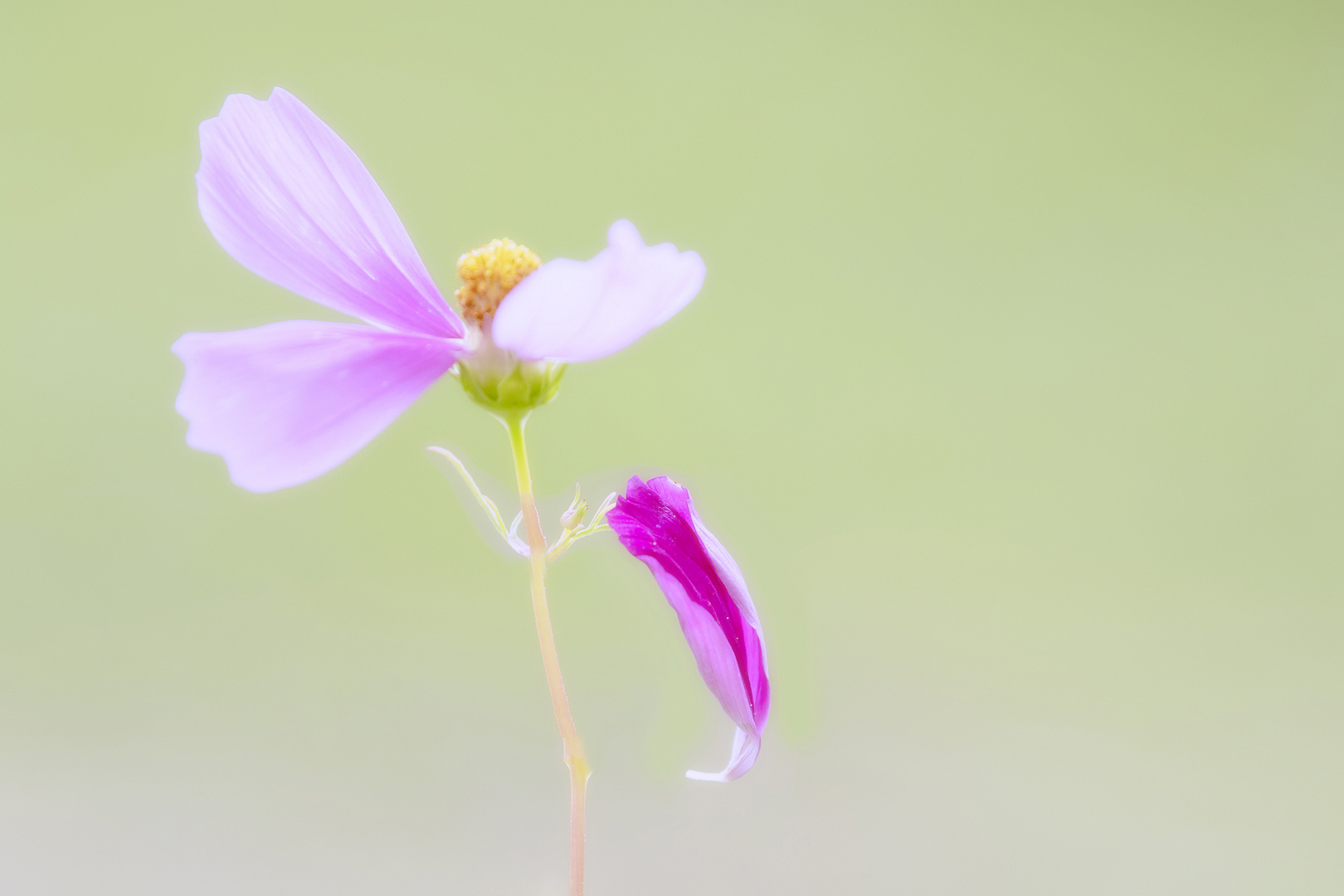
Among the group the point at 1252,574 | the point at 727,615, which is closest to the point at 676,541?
the point at 727,615

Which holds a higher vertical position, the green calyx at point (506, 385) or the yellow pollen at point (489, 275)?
the yellow pollen at point (489, 275)

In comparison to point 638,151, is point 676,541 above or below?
below

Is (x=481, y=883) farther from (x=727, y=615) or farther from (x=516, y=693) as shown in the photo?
(x=727, y=615)

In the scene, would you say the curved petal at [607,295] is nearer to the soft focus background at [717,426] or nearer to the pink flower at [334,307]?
the pink flower at [334,307]

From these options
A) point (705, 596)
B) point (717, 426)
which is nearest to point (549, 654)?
point (705, 596)

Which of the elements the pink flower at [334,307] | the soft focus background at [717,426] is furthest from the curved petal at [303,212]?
the soft focus background at [717,426]

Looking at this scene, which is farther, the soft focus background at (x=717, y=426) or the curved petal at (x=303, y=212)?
the soft focus background at (x=717, y=426)
